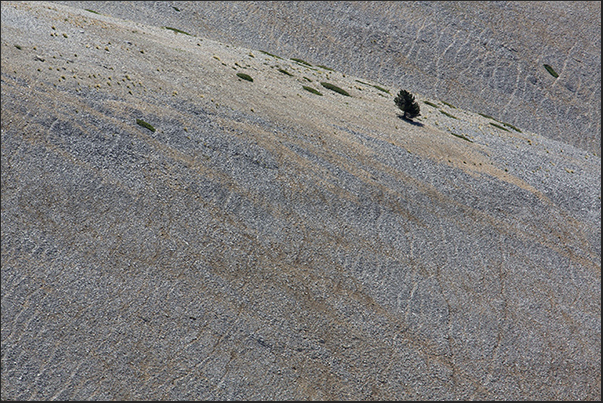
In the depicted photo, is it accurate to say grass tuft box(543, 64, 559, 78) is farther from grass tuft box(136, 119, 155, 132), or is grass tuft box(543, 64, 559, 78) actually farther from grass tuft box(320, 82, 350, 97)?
grass tuft box(136, 119, 155, 132)

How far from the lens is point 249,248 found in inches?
1095

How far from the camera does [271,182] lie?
3228 centimetres

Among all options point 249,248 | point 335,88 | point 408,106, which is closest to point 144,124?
point 249,248

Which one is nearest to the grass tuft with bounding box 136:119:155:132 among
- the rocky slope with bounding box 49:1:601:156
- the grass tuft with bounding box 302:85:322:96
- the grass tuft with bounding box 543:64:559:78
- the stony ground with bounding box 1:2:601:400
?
the stony ground with bounding box 1:2:601:400

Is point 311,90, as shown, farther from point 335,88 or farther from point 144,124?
point 144,124

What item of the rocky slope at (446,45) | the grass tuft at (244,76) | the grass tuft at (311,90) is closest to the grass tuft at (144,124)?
the grass tuft at (244,76)

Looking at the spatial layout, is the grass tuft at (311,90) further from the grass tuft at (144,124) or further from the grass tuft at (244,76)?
the grass tuft at (144,124)

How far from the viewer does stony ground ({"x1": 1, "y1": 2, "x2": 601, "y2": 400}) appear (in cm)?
2262

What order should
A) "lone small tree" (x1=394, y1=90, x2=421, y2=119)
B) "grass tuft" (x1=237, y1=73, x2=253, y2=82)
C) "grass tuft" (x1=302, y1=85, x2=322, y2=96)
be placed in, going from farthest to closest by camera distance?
"lone small tree" (x1=394, y1=90, x2=421, y2=119) → "grass tuft" (x1=302, y1=85, x2=322, y2=96) → "grass tuft" (x1=237, y1=73, x2=253, y2=82)

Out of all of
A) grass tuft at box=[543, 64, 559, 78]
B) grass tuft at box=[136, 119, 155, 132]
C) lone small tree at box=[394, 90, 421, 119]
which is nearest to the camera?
grass tuft at box=[136, 119, 155, 132]

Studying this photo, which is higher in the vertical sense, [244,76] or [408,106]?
[408,106]

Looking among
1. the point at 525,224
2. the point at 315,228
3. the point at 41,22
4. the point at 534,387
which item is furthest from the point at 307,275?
the point at 41,22

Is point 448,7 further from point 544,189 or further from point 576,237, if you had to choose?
point 576,237

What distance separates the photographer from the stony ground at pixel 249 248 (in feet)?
74.2
